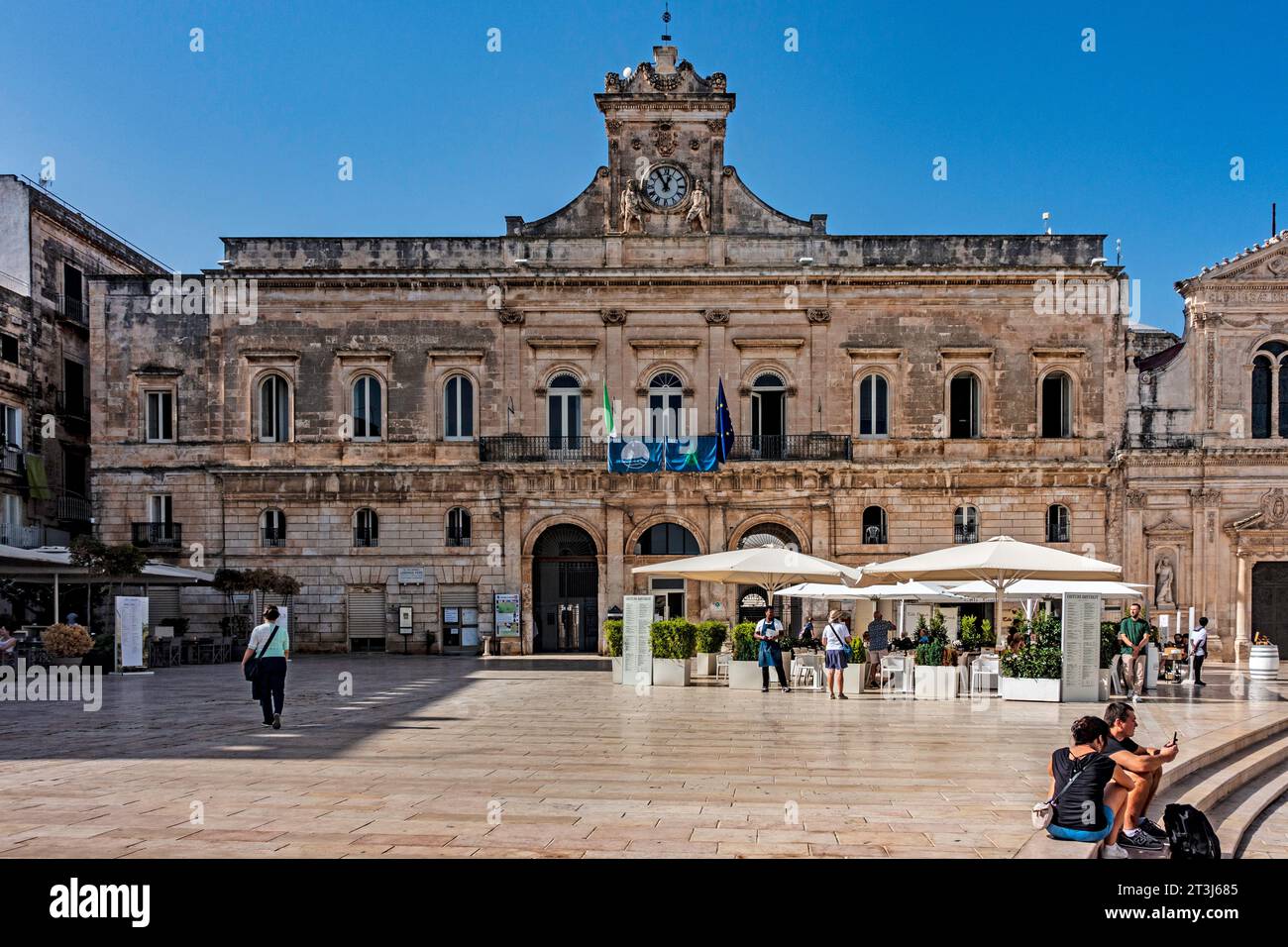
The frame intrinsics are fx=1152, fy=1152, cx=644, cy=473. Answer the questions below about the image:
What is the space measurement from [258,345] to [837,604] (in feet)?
60.1

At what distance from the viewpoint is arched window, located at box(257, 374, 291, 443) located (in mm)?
33531

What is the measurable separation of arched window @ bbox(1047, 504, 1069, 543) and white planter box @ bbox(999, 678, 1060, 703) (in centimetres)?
1489

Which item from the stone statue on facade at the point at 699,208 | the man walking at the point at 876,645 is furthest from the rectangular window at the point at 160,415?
the man walking at the point at 876,645

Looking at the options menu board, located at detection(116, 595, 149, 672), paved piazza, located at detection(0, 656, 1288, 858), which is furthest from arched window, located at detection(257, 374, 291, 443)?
paved piazza, located at detection(0, 656, 1288, 858)

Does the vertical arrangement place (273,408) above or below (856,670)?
above

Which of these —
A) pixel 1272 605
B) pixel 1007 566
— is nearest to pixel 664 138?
pixel 1007 566

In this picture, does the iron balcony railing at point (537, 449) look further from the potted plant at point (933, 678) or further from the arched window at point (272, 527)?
the potted plant at point (933, 678)

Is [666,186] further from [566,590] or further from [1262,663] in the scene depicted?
[1262,663]

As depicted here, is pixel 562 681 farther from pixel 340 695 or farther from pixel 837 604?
pixel 837 604

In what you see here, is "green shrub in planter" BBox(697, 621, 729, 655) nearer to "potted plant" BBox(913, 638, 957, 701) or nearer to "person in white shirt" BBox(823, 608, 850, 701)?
"person in white shirt" BBox(823, 608, 850, 701)

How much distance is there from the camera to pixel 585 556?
3325cm

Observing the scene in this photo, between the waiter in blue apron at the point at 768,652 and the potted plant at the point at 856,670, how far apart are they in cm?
108

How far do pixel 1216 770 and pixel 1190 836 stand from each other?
19.6 feet

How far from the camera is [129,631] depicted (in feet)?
79.0
